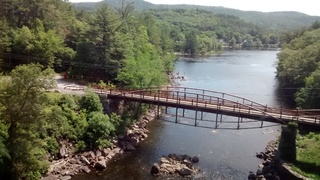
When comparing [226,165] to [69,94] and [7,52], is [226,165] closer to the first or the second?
[69,94]

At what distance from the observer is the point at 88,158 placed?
113ft

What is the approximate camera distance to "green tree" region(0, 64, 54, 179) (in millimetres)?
24719

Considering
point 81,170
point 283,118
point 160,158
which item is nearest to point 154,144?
point 160,158

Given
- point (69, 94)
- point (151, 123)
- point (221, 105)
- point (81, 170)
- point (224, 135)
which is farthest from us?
point (151, 123)

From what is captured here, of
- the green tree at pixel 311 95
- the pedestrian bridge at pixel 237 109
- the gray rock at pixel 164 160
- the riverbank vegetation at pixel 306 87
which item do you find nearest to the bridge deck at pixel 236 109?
the pedestrian bridge at pixel 237 109

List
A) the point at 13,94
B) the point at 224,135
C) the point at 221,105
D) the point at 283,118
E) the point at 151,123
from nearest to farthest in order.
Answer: the point at 13,94 < the point at 283,118 < the point at 221,105 < the point at 224,135 < the point at 151,123

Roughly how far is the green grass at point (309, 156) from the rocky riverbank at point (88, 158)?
17.3 metres

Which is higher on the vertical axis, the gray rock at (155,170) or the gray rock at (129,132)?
the gray rock at (129,132)

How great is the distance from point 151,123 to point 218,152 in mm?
12534

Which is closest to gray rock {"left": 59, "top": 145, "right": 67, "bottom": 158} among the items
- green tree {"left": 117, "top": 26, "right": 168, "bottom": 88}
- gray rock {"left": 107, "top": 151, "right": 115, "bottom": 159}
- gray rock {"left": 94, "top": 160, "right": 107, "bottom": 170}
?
gray rock {"left": 94, "top": 160, "right": 107, "bottom": 170}

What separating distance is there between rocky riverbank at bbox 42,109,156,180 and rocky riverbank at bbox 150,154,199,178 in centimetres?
495

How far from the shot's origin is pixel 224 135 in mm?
43781

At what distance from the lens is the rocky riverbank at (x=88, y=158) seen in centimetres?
3108

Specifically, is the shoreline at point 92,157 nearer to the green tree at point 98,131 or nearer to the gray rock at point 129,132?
the gray rock at point 129,132
